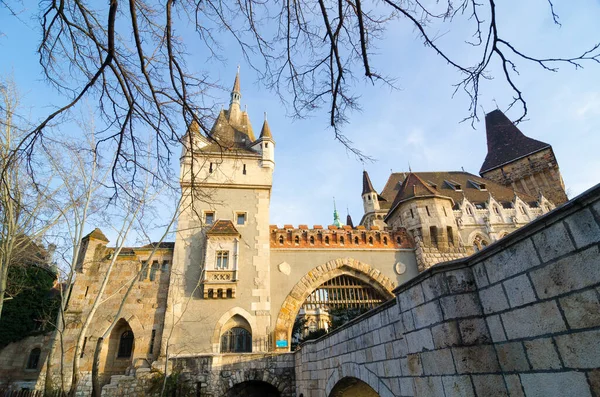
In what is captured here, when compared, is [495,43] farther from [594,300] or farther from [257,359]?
[257,359]

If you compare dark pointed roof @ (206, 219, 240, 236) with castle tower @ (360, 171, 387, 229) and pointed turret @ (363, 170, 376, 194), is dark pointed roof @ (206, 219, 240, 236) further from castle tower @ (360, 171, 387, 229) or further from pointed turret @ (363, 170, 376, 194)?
pointed turret @ (363, 170, 376, 194)

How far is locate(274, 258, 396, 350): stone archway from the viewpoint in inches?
549

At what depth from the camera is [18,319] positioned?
1720 centimetres

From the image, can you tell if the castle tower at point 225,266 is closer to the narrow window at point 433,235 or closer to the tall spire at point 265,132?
the tall spire at point 265,132

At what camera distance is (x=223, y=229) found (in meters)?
14.5

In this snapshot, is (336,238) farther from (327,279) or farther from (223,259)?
(223,259)

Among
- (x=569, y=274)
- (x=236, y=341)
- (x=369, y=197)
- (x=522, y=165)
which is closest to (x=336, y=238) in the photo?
(x=236, y=341)

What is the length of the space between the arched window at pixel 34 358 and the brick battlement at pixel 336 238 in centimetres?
1541

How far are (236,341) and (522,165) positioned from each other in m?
26.5

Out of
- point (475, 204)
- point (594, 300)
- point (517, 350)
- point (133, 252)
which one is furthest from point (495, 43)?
point (475, 204)

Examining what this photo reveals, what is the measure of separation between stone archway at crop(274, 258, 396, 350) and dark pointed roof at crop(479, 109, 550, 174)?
62.9 ft

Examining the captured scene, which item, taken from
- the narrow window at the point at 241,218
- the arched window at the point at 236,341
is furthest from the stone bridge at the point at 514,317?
the narrow window at the point at 241,218

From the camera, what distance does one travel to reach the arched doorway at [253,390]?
1166 cm

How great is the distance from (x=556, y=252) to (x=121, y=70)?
12.3ft
